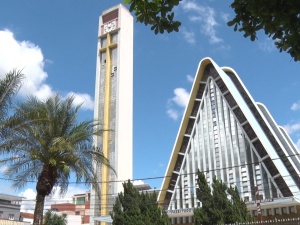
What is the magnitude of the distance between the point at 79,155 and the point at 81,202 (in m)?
71.6

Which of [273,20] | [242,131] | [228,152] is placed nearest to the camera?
[273,20]

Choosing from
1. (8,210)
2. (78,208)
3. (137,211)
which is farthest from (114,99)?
(78,208)

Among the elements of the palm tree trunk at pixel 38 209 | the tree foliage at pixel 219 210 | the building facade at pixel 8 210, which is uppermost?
the building facade at pixel 8 210

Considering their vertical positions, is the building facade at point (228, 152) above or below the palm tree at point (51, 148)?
above

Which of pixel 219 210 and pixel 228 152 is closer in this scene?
pixel 219 210

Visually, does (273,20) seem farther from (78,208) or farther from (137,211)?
(78,208)

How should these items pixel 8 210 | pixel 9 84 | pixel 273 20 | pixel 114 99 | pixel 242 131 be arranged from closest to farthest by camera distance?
pixel 273 20 < pixel 9 84 < pixel 242 131 < pixel 8 210 < pixel 114 99

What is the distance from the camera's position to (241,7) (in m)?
4.70

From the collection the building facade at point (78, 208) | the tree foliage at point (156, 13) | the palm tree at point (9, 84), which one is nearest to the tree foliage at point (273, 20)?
the tree foliage at point (156, 13)

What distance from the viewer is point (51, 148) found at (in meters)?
15.8

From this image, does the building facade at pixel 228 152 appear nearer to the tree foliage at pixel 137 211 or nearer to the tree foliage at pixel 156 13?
the tree foliage at pixel 137 211

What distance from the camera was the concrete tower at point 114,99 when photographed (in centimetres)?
4666

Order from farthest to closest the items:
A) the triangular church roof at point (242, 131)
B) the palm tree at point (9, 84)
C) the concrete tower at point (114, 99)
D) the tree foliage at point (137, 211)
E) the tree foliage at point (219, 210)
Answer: the concrete tower at point (114, 99)
the triangular church roof at point (242, 131)
the tree foliage at point (137, 211)
the tree foliage at point (219, 210)
the palm tree at point (9, 84)

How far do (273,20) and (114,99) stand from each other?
149 ft
